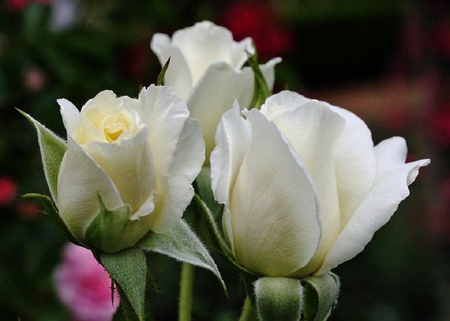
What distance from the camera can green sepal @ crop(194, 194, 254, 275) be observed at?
2.23 ft

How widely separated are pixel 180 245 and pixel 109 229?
56 mm

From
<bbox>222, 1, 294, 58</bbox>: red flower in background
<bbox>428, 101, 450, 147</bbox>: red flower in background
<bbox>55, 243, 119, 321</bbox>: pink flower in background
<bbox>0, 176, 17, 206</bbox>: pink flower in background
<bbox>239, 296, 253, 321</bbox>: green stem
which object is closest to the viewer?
<bbox>239, 296, 253, 321</bbox>: green stem

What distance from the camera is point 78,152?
2.03 feet

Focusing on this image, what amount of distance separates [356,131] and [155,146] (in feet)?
0.62

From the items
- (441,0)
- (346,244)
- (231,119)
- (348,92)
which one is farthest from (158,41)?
(348,92)

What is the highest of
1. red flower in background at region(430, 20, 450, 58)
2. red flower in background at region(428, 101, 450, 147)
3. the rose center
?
the rose center

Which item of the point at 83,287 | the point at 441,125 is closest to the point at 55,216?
the point at 83,287

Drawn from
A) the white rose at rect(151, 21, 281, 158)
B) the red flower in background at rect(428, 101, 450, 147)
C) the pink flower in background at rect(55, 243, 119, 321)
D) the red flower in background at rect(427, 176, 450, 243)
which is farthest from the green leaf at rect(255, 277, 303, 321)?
the red flower in background at rect(427, 176, 450, 243)

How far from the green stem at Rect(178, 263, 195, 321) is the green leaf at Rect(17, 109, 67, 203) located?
0.55ft

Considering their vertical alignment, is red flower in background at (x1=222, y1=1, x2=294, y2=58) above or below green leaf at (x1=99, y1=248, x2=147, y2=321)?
below

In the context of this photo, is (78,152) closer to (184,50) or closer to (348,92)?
(184,50)

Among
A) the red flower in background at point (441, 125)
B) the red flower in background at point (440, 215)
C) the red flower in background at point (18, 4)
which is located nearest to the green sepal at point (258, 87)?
the red flower in background at point (18, 4)

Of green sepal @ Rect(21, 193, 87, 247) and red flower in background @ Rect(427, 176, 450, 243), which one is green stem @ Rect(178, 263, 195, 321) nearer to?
green sepal @ Rect(21, 193, 87, 247)

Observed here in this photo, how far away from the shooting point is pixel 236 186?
0.71 meters
